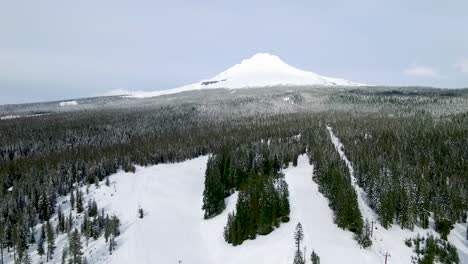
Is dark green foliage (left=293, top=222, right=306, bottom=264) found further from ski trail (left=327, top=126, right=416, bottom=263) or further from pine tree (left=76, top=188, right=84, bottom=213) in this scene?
pine tree (left=76, top=188, right=84, bottom=213)

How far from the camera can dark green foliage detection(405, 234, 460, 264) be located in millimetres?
98688

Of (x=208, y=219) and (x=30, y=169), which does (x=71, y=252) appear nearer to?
(x=208, y=219)

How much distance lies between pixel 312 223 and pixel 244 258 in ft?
71.7

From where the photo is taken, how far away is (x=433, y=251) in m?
102

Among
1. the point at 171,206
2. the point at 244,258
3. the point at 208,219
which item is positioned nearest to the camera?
the point at 244,258

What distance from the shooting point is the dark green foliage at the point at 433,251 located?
324ft

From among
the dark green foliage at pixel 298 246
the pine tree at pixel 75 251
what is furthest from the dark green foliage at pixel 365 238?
the pine tree at pixel 75 251

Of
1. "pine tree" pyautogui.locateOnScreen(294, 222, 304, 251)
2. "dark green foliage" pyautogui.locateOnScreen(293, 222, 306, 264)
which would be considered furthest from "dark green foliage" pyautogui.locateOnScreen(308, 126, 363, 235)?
"pine tree" pyautogui.locateOnScreen(294, 222, 304, 251)

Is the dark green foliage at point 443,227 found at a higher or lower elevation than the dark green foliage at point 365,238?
Answer: lower

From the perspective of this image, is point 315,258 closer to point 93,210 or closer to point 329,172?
point 329,172

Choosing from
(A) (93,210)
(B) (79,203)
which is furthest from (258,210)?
(B) (79,203)

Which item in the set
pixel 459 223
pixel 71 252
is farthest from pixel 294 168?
pixel 71 252

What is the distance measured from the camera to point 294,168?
164750mm

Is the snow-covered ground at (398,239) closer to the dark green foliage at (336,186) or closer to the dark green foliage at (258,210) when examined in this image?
the dark green foliage at (336,186)
